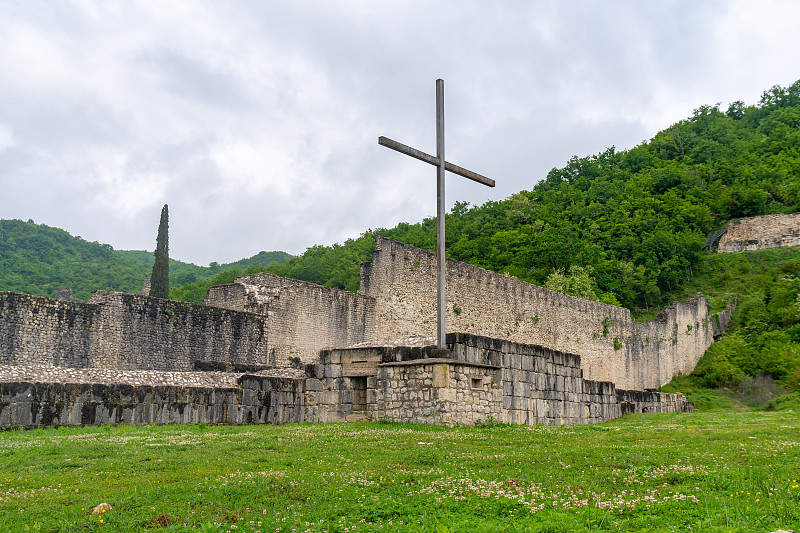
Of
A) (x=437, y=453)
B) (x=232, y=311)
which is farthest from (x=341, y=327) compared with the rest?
(x=437, y=453)

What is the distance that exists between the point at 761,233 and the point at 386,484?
5537 centimetres

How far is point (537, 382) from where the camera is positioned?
17234mm

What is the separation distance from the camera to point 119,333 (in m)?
19.8

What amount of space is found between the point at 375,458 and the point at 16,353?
1283cm

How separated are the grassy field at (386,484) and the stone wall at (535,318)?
15.6 m

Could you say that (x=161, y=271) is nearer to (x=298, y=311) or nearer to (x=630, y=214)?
(x=298, y=311)

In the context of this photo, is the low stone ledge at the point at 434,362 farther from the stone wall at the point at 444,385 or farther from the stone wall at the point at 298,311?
the stone wall at the point at 298,311

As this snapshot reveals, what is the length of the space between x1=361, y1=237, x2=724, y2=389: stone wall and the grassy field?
613 inches

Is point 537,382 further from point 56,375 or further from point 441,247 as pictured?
point 56,375

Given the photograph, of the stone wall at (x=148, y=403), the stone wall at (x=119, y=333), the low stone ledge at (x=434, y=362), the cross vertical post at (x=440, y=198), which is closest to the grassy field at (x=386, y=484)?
the stone wall at (x=148, y=403)

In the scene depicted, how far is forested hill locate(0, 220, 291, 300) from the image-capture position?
43688 mm

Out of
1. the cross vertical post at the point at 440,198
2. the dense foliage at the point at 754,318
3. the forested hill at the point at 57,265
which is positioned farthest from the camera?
the forested hill at the point at 57,265

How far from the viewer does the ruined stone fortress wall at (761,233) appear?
54531 millimetres

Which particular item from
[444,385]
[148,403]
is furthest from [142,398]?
[444,385]
